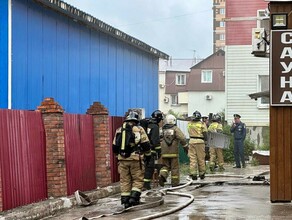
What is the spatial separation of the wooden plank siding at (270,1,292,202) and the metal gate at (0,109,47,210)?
4.02 meters

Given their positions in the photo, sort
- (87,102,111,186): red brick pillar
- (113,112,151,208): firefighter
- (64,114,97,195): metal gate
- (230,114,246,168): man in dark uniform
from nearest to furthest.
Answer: (113,112,151,208): firefighter → (64,114,97,195): metal gate → (87,102,111,186): red brick pillar → (230,114,246,168): man in dark uniform

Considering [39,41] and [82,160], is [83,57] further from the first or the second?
[82,160]

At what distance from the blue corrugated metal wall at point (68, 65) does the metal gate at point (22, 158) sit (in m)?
3.74

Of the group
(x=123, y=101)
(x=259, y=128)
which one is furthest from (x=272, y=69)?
(x=259, y=128)

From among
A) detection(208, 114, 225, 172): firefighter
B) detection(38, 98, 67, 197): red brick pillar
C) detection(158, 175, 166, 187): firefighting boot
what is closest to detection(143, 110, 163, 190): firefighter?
detection(158, 175, 166, 187): firefighting boot

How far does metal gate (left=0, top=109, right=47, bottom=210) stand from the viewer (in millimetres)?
10453

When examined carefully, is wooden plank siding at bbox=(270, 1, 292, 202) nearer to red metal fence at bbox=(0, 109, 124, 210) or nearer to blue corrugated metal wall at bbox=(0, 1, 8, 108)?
red metal fence at bbox=(0, 109, 124, 210)

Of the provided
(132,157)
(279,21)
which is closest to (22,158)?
(132,157)

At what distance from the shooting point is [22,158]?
11.1m

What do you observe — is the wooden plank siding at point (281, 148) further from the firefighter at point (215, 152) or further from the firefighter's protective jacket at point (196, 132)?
the firefighter at point (215, 152)

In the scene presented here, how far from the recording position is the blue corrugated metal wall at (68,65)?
51.7 feet

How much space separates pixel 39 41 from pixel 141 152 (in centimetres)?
586

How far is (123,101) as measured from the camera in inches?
943

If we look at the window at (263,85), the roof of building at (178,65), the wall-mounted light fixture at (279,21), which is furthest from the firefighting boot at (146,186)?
the roof of building at (178,65)
